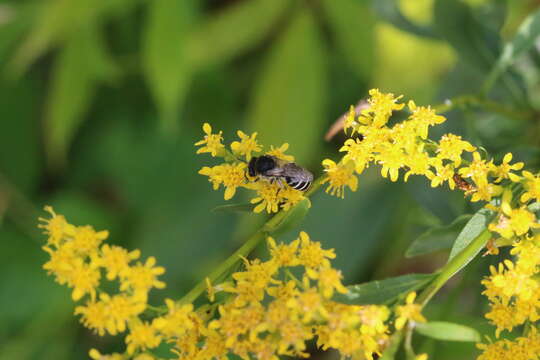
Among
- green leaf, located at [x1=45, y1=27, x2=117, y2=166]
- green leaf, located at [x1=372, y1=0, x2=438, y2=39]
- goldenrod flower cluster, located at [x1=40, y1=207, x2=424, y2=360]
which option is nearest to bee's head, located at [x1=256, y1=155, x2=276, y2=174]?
goldenrod flower cluster, located at [x1=40, y1=207, x2=424, y2=360]

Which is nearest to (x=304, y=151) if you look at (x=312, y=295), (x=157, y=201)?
(x=157, y=201)

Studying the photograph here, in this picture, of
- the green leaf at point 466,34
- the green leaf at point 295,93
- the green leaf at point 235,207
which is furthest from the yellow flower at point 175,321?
the green leaf at point 295,93

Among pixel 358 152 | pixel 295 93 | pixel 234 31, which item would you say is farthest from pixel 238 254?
pixel 234 31

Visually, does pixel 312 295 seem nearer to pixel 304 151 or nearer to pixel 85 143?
pixel 304 151

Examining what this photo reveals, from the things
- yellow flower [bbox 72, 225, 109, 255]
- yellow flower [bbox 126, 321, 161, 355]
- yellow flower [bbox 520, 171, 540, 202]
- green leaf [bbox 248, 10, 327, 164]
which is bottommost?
yellow flower [bbox 126, 321, 161, 355]

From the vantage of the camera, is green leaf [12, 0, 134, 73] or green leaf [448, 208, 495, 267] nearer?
green leaf [448, 208, 495, 267]

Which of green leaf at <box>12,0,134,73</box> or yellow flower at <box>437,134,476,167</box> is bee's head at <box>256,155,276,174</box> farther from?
green leaf at <box>12,0,134,73</box>
